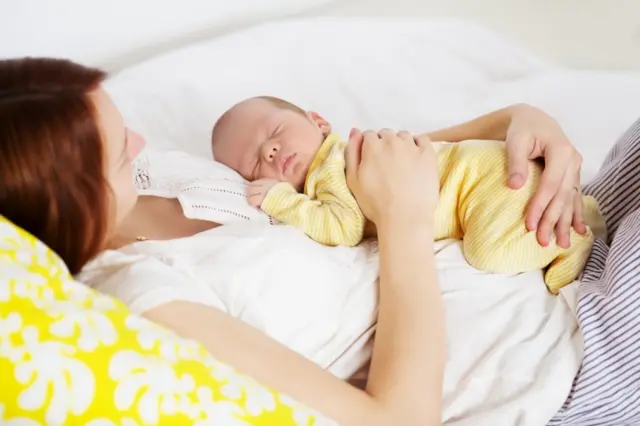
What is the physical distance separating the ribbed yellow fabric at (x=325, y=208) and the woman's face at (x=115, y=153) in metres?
0.31

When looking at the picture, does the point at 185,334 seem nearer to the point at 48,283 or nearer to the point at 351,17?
the point at 48,283

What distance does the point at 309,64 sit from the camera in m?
1.80

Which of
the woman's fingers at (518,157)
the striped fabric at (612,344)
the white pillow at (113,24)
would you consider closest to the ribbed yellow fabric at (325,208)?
the woman's fingers at (518,157)

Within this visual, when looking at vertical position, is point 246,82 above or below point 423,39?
below

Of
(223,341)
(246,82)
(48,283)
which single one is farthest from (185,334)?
(246,82)

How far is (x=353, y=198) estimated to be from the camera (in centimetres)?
116

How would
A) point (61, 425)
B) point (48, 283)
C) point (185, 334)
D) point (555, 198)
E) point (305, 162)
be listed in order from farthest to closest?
point (305, 162), point (555, 198), point (185, 334), point (48, 283), point (61, 425)

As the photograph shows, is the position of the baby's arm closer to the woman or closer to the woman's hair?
the woman

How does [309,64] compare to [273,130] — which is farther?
[309,64]

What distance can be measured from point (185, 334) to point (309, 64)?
3.72ft

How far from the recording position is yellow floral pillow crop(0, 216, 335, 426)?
59 centimetres

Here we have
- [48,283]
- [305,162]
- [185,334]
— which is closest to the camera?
[48,283]

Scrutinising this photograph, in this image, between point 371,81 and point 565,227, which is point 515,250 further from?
point 371,81

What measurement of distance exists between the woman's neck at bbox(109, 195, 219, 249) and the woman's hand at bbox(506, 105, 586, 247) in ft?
1.57
